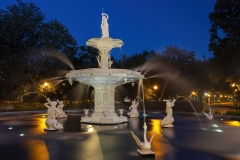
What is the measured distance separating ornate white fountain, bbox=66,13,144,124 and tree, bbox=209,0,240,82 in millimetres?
12267

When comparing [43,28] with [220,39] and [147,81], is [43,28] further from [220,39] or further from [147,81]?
[220,39]

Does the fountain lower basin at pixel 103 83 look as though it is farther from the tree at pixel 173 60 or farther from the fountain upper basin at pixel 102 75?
the tree at pixel 173 60

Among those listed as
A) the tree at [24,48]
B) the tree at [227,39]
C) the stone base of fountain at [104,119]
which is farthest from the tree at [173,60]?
the stone base of fountain at [104,119]

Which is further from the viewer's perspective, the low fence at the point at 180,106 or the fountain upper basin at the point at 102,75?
the low fence at the point at 180,106

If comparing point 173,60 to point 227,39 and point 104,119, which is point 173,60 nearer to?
point 227,39

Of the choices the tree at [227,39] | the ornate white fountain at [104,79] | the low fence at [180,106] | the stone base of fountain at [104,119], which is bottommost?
the stone base of fountain at [104,119]

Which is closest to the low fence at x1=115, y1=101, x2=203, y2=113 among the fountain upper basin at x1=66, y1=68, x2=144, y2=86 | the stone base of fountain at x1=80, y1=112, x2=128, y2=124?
the stone base of fountain at x1=80, y1=112, x2=128, y2=124

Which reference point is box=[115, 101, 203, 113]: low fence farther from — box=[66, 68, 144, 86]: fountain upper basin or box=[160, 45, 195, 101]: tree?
box=[66, 68, 144, 86]: fountain upper basin

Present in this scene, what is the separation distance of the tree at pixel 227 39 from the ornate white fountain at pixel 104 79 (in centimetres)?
1227

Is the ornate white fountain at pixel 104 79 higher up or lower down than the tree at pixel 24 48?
lower down

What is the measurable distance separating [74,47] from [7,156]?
37.9 m

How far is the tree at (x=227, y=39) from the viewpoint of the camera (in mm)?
26506

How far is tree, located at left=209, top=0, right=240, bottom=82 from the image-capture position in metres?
26.5

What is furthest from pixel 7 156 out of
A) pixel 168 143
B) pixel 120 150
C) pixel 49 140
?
pixel 168 143
